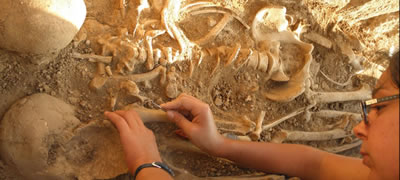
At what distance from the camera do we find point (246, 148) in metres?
1.61

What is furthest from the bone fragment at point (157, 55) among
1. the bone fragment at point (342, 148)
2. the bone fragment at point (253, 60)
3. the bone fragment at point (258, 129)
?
the bone fragment at point (342, 148)

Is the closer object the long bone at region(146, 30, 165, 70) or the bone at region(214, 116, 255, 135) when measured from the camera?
the long bone at region(146, 30, 165, 70)

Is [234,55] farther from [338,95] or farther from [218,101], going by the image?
[338,95]

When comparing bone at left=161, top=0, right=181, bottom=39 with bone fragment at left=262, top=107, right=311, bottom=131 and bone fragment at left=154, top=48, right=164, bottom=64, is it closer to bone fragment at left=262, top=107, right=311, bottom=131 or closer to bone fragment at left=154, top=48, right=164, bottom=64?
bone fragment at left=154, top=48, right=164, bottom=64

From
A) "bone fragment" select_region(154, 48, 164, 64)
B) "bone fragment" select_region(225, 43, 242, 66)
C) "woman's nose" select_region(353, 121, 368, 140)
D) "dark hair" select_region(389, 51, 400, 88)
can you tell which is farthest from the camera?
"bone fragment" select_region(225, 43, 242, 66)

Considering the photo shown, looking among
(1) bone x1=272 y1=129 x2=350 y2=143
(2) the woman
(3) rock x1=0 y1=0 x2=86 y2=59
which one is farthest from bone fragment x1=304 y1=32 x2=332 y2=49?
(3) rock x1=0 y1=0 x2=86 y2=59

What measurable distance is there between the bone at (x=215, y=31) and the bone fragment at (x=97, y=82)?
0.53 m

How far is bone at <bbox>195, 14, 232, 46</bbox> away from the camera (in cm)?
180

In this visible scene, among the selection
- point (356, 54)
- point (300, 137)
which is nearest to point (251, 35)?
point (300, 137)

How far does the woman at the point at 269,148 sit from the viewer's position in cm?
104

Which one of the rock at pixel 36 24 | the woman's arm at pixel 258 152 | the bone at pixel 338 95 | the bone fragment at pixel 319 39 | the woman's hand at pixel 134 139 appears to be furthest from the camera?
the bone fragment at pixel 319 39

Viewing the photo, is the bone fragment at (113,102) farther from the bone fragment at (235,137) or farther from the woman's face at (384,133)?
the woman's face at (384,133)

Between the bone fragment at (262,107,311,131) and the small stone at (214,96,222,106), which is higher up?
the small stone at (214,96,222,106)

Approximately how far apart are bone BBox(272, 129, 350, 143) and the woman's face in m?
0.74
